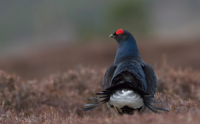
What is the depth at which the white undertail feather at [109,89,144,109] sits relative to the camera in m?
3.74

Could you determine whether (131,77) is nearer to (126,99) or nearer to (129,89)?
(129,89)

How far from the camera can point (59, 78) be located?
7898mm

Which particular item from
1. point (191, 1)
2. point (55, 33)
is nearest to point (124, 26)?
point (55, 33)

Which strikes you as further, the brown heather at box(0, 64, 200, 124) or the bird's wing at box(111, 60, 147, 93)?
the brown heather at box(0, 64, 200, 124)

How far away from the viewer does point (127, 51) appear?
530cm

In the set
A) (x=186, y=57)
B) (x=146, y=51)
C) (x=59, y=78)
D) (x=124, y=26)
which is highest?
(x=124, y=26)

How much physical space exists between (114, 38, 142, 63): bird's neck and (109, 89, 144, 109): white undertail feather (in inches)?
53.8

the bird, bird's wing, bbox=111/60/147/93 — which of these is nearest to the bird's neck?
the bird

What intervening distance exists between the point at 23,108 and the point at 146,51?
14620 millimetres

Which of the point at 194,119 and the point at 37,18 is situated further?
the point at 37,18

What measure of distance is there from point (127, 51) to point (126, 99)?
1.70 m

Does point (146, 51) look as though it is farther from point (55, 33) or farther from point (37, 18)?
point (37, 18)

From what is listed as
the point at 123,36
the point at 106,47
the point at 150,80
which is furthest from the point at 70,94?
the point at 106,47

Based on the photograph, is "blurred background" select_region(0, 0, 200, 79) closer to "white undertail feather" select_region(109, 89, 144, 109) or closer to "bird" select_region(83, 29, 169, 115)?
"bird" select_region(83, 29, 169, 115)
